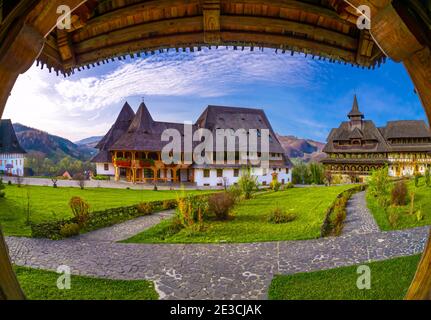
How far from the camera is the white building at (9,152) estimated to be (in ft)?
94.4

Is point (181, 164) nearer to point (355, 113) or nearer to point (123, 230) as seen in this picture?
point (123, 230)

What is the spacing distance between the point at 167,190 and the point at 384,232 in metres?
14.4

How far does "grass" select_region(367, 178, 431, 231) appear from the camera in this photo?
29.9 feet

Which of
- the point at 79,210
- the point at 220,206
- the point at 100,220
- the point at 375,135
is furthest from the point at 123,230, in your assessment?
the point at 375,135

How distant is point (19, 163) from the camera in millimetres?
30422

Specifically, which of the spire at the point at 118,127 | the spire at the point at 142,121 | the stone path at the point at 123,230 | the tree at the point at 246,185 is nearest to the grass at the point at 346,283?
the stone path at the point at 123,230

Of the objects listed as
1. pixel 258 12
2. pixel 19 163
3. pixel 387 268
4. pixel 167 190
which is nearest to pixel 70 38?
pixel 258 12

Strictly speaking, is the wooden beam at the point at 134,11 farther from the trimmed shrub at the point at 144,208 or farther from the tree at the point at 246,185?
the tree at the point at 246,185

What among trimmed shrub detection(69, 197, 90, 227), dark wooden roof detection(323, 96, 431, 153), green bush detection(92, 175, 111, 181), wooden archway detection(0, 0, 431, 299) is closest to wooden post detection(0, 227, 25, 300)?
wooden archway detection(0, 0, 431, 299)

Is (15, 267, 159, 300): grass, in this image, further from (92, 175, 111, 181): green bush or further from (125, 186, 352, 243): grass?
(92, 175, 111, 181): green bush

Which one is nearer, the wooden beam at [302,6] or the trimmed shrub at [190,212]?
the wooden beam at [302,6]

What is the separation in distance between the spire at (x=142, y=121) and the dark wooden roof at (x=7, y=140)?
16980 mm

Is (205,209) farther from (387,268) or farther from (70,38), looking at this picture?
(70,38)

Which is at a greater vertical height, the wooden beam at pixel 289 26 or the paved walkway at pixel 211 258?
the wooden beam at pixel 289 26
